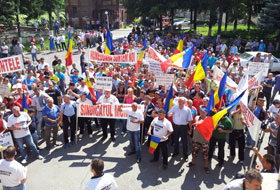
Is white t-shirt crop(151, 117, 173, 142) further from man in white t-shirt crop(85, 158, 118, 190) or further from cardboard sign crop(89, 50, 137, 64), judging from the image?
cardboard sign crop(89, 50, 137, 64)

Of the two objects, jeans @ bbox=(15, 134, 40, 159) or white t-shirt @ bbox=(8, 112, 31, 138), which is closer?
white t-shirt @ bbox=(8, 112, 31, 138)

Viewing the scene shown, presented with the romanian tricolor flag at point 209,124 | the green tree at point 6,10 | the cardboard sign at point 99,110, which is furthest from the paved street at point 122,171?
the green tree at point 6,10

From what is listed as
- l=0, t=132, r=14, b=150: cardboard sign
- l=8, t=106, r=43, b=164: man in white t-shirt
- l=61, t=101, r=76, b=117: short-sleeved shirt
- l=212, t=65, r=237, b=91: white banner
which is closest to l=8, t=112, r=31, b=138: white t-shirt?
l=8, t=106, r=43, b=164: man in white t-shirt

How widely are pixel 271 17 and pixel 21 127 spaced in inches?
938

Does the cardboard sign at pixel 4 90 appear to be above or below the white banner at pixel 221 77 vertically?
below

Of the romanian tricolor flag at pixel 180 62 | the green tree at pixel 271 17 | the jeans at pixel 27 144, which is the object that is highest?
the green tree at pixel 271 17

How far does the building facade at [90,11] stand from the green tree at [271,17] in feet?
102

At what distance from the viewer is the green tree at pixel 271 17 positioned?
2403 centimetres

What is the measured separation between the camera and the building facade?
50875 millimetres

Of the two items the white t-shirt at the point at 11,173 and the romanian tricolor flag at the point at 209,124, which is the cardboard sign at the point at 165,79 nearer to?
the romanian tricolor flag at the point at 209,124

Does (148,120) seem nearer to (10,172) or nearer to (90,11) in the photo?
(10,172)

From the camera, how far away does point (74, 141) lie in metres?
8.98

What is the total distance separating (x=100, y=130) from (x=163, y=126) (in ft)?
11.6

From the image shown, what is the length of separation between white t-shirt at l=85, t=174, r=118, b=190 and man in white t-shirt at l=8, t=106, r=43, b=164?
3.86m
